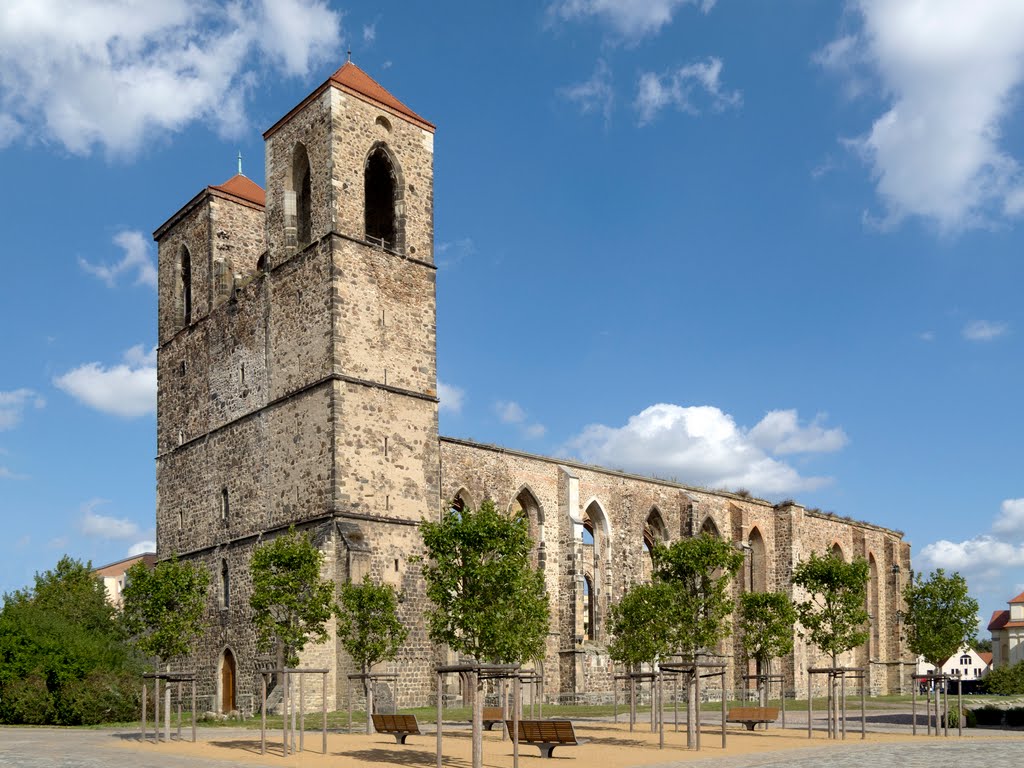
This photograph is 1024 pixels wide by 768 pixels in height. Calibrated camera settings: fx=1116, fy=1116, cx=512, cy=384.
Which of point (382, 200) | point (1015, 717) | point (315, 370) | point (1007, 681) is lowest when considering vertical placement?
point (1007, 681)

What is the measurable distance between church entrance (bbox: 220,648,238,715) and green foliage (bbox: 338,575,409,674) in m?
10.3

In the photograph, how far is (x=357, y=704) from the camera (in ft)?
97.1

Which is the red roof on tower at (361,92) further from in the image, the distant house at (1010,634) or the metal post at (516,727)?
the distant house at (1010,634)

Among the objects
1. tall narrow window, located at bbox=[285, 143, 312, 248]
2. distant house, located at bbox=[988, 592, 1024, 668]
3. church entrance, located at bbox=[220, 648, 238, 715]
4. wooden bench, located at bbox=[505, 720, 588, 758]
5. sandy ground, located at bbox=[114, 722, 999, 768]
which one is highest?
tall narrow window, located at bbox=[285, 143, 312, 248]

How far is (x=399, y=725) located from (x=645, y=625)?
988cm

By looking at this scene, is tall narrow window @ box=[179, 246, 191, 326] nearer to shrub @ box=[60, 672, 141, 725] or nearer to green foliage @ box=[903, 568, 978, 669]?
shrub @ box=[60, 672, 141, 725]

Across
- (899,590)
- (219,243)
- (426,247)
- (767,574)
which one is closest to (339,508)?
(426,247)

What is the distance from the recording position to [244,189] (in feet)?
131

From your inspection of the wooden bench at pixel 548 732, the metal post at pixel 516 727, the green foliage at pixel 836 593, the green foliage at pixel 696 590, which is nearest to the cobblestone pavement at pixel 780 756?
the wooden bench at pixel 548 732

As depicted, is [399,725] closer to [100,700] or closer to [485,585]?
[485,585]

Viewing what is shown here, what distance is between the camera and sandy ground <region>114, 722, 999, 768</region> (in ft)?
58.0

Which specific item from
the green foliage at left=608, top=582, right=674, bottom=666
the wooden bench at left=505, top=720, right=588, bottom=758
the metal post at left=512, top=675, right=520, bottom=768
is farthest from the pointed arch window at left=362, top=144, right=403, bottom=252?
the metal post at left=512, top=675, right=520, bottom=768

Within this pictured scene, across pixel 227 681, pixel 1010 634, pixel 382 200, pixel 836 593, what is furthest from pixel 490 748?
pixel 1010 634

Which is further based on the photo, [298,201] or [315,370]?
[298,201]
